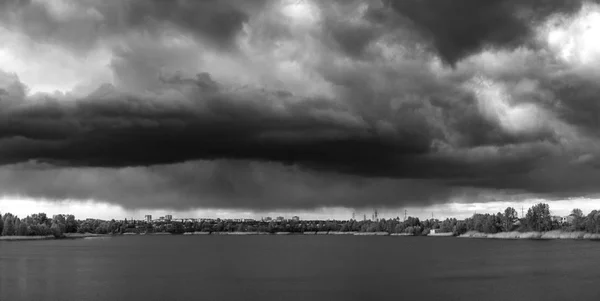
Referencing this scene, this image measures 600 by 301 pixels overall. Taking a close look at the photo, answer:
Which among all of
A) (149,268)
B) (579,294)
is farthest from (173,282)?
(579,294)

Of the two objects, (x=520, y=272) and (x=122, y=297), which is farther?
(x=520, y=272)

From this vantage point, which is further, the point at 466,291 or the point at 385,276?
the point at 385,276

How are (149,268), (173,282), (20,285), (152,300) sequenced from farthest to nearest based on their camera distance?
(149,268) < (173,282) < (20,285) < (152,300)

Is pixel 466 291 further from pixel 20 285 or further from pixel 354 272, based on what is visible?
pixel 20 285

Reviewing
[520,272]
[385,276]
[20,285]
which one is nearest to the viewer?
[20,285]

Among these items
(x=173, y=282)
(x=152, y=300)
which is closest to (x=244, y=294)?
(x=152, y=300)

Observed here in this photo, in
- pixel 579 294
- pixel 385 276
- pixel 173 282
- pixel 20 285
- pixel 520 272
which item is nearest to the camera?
pixel 579 294

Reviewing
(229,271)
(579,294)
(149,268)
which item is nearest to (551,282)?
(579,294)

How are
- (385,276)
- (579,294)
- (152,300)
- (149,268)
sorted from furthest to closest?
(149,268) < (385,276) < (579,294) < (152,300)

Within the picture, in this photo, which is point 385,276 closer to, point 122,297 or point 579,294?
point 579,294
